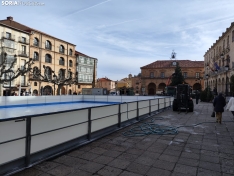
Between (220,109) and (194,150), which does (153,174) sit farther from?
(220,109)

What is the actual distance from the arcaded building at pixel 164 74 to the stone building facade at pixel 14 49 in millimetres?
38097

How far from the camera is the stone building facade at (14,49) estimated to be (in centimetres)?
3300

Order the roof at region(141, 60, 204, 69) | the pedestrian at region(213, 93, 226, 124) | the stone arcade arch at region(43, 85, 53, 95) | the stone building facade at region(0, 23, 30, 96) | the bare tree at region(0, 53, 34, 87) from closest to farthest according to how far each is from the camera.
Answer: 1. the pedestrian at region(213, 93, 226, 124)
2. the bare tree at region(0, 53, 34, 87)
3. the stone building facade at region(0, 23, 30, 96)
4. the stone arcade arch at region(43, 85, 53, 95)
5. the roof at region(141, 60, 204, 69)

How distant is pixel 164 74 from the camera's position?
207 feet

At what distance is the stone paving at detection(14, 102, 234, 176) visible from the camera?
3783 millimetres

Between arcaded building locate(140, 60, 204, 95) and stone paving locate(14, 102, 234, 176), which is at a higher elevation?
arcaded building locate(140, 60, 204, 95)

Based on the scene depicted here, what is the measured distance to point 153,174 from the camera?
12.1ft

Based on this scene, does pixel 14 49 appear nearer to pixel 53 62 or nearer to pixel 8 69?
pixel 53 62

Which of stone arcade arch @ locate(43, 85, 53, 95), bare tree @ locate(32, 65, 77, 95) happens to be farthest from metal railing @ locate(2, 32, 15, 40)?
stone arcade arch @ locate(43, 85, 53, 95)

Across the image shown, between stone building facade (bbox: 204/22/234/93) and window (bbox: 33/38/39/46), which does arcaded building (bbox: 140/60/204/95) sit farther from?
window (bbox: 33/38/39/46)

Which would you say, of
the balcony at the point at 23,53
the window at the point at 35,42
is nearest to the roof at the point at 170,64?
the window at the point at 35,42

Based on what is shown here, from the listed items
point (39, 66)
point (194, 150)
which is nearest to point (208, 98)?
point (194, 150)

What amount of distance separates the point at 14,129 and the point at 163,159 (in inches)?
132

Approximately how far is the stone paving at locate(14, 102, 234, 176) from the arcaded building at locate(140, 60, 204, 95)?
56.8m
